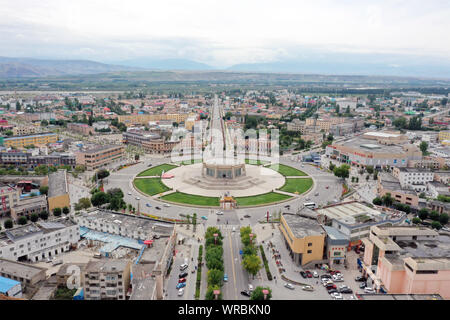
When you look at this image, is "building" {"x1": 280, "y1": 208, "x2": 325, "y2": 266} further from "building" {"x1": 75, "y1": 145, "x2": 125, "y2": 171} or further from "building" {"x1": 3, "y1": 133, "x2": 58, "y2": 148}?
"building" {"x1": 3, "y1": 133, "x2": 58, "y2": 148}

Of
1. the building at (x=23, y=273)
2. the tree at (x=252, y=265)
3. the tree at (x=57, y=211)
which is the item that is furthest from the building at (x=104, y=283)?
the tree at (x=57, y=211)

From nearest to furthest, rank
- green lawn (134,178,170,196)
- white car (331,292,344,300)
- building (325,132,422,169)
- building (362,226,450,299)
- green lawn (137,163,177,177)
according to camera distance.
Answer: building (362,226,450,299) < white car (331,292,344,300) < green lawn (134,178,170,196) < green lawn (137,163,177,177) < building (325,132,422,169)

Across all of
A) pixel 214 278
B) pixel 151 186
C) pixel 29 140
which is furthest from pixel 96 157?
pixel 214 278

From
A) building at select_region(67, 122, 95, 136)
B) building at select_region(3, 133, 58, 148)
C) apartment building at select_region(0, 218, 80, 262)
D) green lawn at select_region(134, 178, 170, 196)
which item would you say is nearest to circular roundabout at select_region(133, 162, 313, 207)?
green lawn at select_region(134, 178, 170, 196)

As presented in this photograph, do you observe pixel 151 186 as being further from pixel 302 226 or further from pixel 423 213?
pixel 423 213

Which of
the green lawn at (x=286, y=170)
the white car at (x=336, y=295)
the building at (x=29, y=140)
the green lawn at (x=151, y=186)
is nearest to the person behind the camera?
the white car at (x=336, y=295)

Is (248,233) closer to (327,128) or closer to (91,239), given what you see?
(91,239)

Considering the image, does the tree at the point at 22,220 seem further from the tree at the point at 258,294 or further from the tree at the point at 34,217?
the tree at the point at 258,294
